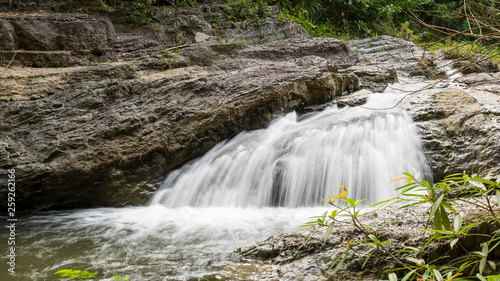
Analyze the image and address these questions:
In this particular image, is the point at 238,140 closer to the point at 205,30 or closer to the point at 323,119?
the point at 323,119

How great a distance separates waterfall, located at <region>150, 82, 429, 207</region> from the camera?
4109mm

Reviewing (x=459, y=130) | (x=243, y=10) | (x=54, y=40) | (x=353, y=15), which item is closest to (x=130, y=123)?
(x=54, y=40)

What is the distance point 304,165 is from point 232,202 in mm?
1130

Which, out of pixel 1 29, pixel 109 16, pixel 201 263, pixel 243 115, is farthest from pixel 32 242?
pixel 109 16

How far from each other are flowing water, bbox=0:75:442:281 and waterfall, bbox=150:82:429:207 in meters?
0.01

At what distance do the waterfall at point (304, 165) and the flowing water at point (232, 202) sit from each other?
0.01 meters

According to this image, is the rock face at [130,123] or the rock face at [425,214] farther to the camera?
the rock face at [130,123]

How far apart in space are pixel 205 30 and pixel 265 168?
4154mm

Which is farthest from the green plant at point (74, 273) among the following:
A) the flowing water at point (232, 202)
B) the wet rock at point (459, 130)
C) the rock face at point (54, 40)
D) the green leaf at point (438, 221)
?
the rock face at point (54, 40)

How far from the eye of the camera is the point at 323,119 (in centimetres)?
536

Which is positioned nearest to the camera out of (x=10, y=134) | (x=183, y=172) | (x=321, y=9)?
(x=10, y=134)

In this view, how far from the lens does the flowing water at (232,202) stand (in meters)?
2.69

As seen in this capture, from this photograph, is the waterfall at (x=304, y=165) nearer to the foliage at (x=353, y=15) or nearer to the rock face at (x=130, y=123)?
the rock face at (x=130, y=123)

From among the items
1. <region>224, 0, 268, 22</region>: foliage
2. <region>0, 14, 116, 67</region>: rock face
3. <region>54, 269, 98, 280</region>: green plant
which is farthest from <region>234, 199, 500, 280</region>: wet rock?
<region>224, 0, 268, 22</region>: foliage
